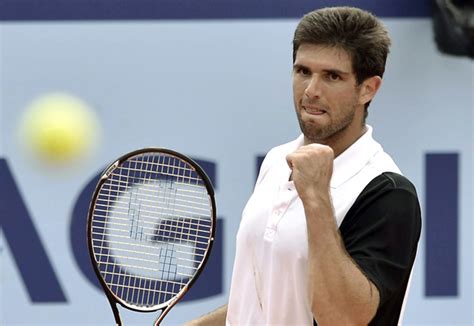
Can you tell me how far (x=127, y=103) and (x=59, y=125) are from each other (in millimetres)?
246

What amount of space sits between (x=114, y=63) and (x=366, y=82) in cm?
188

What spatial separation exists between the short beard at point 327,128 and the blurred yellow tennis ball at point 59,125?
1.85 metres

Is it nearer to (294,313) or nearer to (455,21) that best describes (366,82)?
(294,313)

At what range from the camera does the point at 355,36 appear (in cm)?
213

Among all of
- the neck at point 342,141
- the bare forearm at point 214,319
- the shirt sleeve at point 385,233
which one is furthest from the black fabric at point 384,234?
the bare forearm at point 214,319

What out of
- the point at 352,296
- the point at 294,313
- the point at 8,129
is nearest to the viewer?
the point at 352,296

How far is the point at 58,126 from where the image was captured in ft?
13.0

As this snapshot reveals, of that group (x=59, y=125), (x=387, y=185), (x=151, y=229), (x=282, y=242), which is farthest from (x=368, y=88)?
(x=59, y=125)

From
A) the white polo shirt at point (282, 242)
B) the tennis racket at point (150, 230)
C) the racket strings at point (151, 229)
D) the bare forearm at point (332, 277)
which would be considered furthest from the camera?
the racket strings at point (151, 229)

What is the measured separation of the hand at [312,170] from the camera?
6.62 feet

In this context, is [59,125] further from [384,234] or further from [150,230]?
[384,234]

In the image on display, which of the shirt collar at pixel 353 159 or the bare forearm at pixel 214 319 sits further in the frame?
the bare forearm at pixel 214 319

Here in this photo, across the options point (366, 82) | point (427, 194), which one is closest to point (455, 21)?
point (427, 194)

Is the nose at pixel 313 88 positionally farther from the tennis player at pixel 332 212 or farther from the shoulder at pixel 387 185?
the shoulder at pixel 387 185
